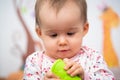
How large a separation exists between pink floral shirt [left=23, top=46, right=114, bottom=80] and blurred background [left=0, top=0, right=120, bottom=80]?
3.69 ft

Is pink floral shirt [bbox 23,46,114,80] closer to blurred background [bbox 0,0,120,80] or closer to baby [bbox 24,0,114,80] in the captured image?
baby [bbox 24,0,114,80]

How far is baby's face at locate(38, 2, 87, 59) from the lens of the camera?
0.88 metres

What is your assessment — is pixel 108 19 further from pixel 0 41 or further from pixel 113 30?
pixel 0 41

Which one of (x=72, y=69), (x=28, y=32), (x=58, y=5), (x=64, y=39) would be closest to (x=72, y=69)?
(x=72, y=69)

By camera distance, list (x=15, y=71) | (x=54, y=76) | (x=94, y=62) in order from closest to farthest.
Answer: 1. (x=54, y=76)
2. (x=94, y=62)
3. (x=15, y=71)

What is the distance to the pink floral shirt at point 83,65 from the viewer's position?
0.93 meters

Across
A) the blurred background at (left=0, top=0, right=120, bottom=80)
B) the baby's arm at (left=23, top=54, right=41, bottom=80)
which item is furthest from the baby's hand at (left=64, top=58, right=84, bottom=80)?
the blurred background at (left=0, top=0, right=120, bottom=80)

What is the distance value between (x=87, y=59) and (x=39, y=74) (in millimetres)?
180

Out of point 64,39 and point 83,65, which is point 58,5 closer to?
point 64,39

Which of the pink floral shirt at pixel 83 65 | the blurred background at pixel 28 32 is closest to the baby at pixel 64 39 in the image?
the pink floral shirt at pixel 83 65

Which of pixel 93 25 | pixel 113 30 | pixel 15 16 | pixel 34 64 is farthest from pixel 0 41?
pixel 34 64

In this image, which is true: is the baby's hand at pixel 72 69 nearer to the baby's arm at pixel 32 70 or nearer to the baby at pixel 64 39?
the baby at pixel 64 39

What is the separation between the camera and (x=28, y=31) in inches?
84.7

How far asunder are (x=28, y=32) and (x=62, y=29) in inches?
51.3
